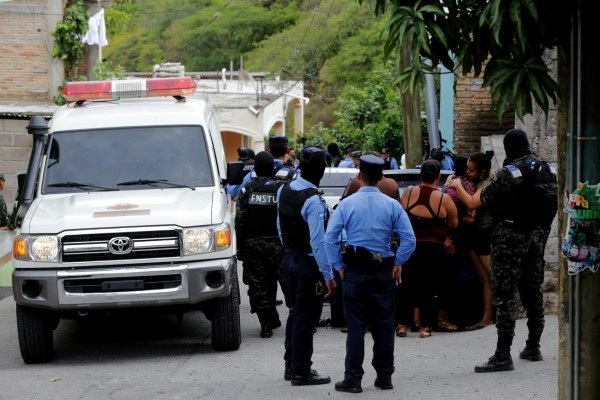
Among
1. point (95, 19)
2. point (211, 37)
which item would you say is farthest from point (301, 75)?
point (95, 19)

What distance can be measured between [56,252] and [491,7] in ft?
18.4

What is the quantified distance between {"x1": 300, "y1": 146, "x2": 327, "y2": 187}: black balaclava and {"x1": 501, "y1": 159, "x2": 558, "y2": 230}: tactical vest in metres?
1.57

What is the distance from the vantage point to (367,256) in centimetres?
763

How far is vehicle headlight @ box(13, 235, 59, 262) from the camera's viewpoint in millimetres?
9211

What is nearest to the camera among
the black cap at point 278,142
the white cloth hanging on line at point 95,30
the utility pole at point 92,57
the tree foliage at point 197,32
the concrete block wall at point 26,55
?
the black cap at point 278,142

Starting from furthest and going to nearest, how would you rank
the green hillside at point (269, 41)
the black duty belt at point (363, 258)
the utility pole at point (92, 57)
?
1. the green hillside at point (269, 41)
2. the utility pole at point (92, 57)
3. the black duty belt at point (363, 258)

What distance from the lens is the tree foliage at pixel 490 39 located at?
4637mm

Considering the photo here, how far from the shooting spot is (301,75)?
5769 cm

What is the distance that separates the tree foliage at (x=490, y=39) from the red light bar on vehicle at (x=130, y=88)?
22.0ft

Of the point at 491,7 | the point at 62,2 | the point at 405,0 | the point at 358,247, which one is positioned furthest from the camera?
the point at 62,2

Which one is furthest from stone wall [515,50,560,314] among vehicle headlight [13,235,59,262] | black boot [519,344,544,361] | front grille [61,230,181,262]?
vehicle headlight [13,235,59,262]

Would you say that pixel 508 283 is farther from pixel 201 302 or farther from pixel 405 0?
pixel 405 0

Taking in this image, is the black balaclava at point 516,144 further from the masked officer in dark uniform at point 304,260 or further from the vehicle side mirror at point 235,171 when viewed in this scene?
the vehicle side mirror at point 235,171

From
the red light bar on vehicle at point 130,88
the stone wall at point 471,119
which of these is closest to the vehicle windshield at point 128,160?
the red light bar on vehicle at point 130,88
